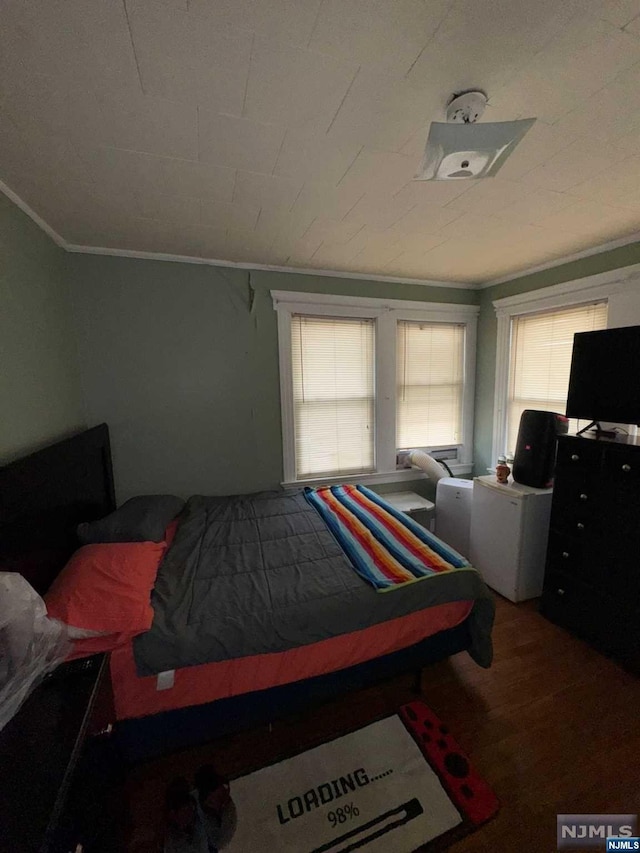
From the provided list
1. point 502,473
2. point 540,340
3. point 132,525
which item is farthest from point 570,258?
point 132,525

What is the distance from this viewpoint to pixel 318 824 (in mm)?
1167

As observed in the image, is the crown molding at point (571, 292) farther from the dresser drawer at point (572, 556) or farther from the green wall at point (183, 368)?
the dresser drawer at point (572, 556)

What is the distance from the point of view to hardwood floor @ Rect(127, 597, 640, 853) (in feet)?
3.91

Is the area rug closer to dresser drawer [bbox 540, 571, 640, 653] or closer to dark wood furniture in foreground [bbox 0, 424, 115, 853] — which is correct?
dark wood furniture in foreground [bbox 0, 424, 115, 853]

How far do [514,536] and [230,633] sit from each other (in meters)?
2.05

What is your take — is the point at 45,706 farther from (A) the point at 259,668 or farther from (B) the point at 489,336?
(B) the point at 489,336

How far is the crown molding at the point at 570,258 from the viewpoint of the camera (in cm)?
210

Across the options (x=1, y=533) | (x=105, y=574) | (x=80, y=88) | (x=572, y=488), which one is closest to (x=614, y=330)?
(x=572, y=488)

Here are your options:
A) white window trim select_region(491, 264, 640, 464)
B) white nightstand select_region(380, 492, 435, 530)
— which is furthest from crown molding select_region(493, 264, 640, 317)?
white nightstand select_region(380, 492, 435, 530)

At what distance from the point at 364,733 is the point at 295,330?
8.60 feet

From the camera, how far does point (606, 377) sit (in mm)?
1940

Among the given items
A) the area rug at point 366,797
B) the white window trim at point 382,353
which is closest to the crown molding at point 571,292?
the white window trim at point 382,353

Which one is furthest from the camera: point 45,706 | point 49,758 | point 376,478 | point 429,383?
point 429,383

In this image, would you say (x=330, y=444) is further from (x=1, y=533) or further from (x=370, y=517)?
(x=1, y=533)
